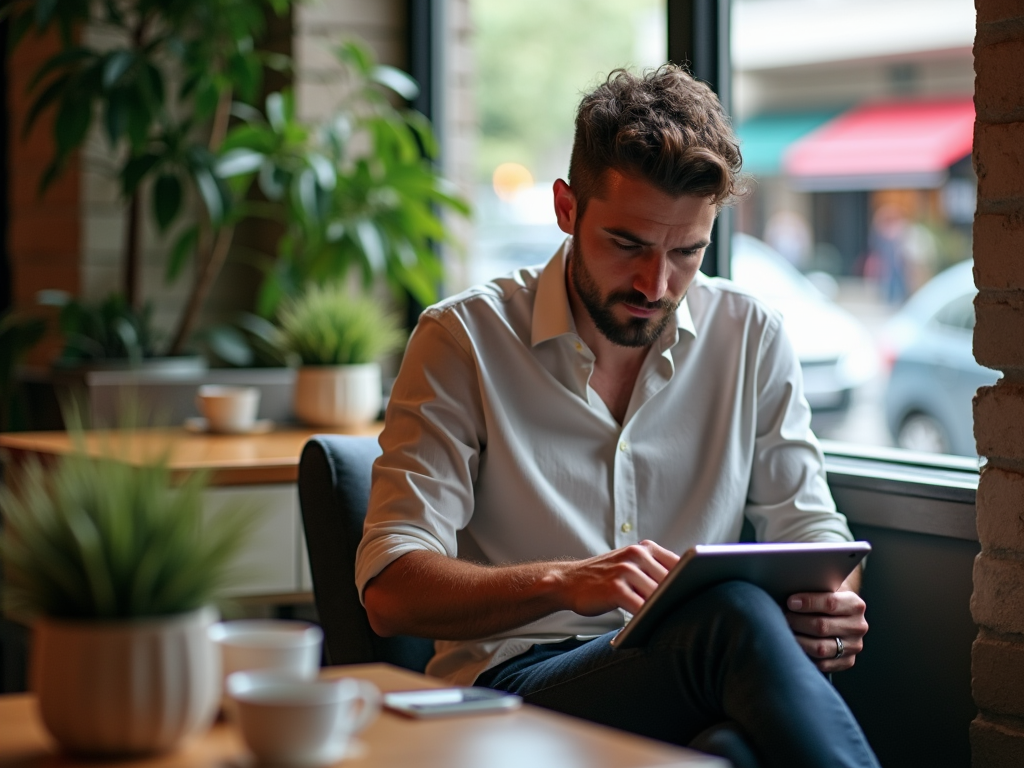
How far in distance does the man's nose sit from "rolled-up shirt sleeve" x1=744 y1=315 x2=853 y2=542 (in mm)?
242

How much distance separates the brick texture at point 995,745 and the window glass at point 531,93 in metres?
4.01

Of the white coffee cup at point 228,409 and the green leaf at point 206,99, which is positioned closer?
the white coffee cup at point 228,409

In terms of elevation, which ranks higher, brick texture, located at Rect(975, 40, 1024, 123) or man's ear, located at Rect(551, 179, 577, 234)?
brick texture, located at Rect(975, 40, 1024, 123)

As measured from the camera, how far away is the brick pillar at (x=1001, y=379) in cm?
161

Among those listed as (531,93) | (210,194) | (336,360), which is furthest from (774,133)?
(336,360)

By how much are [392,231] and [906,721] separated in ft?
5.89

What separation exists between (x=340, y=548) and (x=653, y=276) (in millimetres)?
596

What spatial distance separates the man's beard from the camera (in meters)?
1.83

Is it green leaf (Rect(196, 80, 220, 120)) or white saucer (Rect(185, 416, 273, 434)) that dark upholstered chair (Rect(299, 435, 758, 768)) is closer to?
white saucer (Rect(185, 416, 273, 434))

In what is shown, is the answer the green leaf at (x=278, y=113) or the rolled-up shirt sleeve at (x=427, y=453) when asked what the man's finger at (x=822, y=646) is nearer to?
the rolled-up shirt sleeve at (x=427, y=453)

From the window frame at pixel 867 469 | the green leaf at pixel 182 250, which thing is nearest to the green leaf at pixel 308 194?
the green leaf at pixel 182 250

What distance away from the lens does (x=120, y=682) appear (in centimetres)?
89

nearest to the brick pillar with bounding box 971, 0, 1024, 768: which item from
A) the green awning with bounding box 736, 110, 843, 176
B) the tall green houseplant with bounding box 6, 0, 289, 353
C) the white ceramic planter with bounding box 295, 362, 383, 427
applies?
the white ceramic planter with bounding box 295, 362, 383, 427

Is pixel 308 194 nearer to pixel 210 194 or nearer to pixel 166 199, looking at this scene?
pixel 210 194
